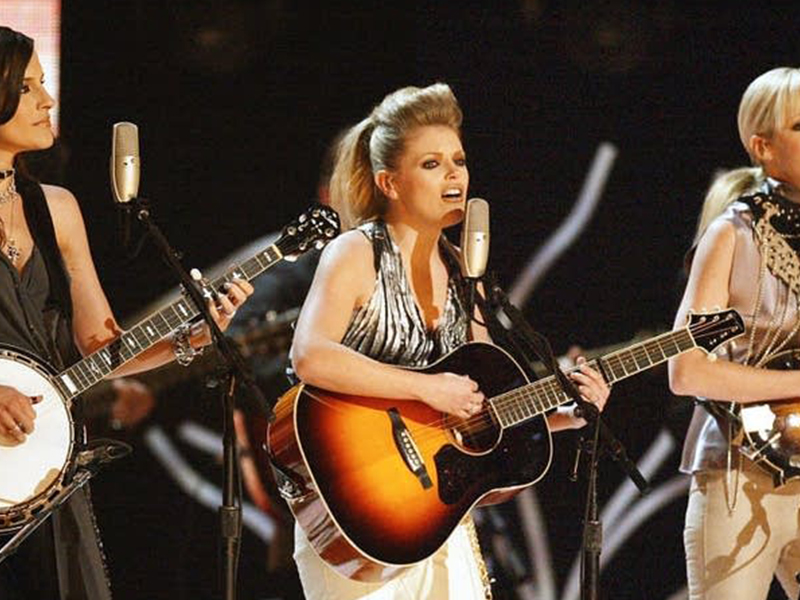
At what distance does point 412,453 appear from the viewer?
3537 mm

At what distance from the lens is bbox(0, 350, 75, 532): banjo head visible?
10.5ft

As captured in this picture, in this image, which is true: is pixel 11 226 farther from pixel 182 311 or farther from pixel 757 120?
pixel 757 120

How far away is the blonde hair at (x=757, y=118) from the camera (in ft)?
13.1

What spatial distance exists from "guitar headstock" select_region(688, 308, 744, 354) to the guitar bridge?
80 centimetres

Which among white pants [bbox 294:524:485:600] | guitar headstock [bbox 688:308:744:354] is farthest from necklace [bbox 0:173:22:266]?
guitar headstock [bbox 688:308:744:354]

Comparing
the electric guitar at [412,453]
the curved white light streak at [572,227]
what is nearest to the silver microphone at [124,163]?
the electric guitar at [412,453]

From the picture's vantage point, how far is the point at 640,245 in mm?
5512

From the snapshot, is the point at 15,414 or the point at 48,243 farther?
the point at 48,243

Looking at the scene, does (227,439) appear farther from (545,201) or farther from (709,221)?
(545,201)

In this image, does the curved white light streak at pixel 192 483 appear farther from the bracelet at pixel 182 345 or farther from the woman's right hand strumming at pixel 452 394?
the woman's right hand strumming at pixel 452 394

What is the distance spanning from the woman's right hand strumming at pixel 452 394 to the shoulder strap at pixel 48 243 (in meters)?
0.95

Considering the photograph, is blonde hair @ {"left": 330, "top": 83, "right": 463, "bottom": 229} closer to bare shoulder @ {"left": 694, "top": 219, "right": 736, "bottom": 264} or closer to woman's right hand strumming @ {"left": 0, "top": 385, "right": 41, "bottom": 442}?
bare shoulder @ {"left": 694, "top": 219, "right": 736, "bottom": 264}

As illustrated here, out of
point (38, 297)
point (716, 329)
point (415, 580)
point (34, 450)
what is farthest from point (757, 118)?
point (34, 450)

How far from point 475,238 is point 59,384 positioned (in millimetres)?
1079
